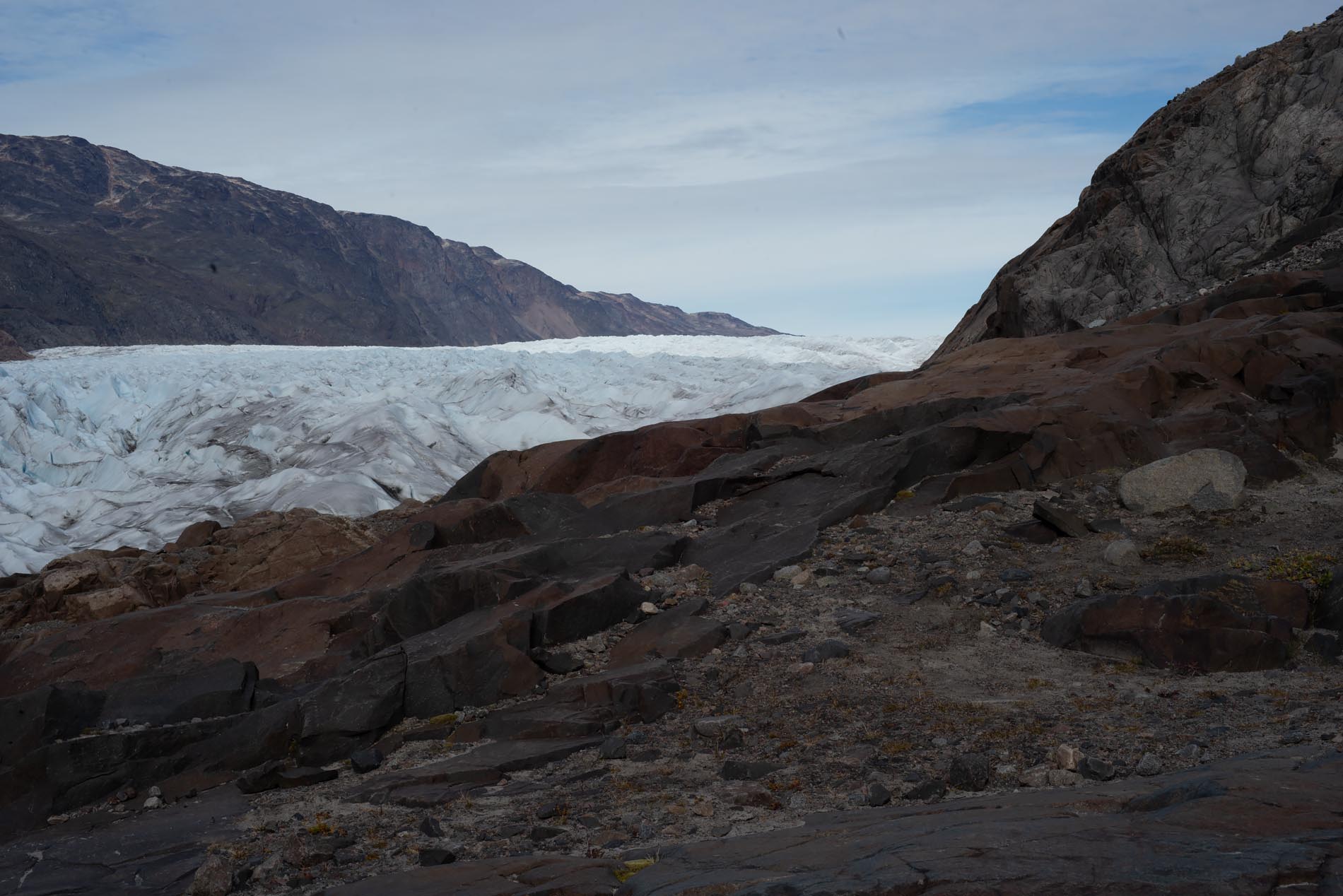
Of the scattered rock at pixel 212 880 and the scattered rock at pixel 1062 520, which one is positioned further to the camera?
the scattered rock at pixel 1062 520

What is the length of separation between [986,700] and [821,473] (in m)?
4.34

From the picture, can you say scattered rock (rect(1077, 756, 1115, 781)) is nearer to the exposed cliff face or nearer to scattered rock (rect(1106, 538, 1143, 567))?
scattered rock (rect(1106, 538, 1143, 567))

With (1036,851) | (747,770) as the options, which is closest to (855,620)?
(747,770)

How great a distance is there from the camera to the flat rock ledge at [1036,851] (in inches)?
102

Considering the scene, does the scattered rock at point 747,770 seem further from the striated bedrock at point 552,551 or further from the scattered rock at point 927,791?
the striated bedrock at point 552,551

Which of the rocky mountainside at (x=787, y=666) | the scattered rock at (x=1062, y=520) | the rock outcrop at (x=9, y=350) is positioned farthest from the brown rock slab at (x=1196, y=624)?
the rock outcrop at (x=9, y=350)

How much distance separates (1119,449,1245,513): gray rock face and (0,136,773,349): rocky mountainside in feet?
231

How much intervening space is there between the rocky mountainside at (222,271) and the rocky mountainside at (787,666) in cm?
6657

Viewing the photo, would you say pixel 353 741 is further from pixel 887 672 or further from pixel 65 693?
pixel 887 672

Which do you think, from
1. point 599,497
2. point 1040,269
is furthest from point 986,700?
point 1040,269

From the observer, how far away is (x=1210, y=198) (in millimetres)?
14766

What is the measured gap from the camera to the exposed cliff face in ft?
45.1

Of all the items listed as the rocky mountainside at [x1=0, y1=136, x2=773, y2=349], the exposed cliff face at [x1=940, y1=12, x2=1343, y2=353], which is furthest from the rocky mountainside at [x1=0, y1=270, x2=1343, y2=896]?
the rocky mountainside at [x1=0, y1=136, x2=773, y2=349]

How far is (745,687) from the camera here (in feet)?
19.6
